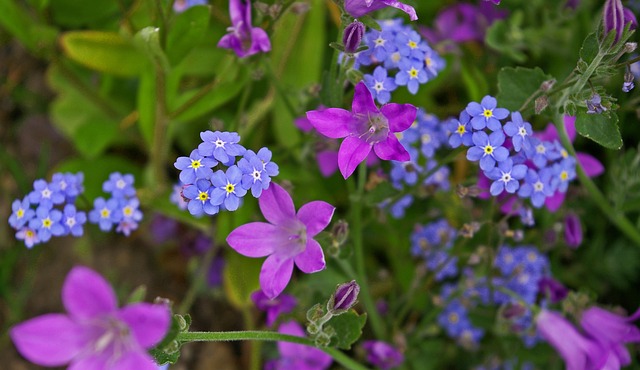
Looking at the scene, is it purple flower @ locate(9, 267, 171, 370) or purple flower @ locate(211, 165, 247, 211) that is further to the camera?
purple flower @ locate(211, 165, 247, 211)

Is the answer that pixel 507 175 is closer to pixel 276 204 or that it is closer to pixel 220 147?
pixel 276 204

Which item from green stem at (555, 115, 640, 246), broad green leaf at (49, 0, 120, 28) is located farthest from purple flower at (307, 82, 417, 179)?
broad green leaf at (49, 0, 120, 28)

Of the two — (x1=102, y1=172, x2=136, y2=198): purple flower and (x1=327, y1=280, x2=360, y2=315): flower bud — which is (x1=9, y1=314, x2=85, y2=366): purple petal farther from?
(x1=102, y1=172, x2=136, y2=198): purple flower

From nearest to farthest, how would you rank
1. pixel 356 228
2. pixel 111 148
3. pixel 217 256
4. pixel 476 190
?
pixel 476 190 < pixel 356 228 < pixel 217 256 < pixel 111 148

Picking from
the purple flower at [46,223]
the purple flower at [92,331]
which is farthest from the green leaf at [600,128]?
the purple flower at [46,223]

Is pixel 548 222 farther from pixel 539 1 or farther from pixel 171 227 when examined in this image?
pixel 171 227

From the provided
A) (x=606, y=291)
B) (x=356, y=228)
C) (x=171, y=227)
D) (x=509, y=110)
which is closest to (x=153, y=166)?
(x=171, y=227)

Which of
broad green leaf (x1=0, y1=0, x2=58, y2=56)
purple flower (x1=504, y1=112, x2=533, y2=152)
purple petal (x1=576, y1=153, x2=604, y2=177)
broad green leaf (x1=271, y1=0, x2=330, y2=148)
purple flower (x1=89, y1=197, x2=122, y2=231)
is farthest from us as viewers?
broad green leaf (x1=271, y1=0, x2=330, y2=148)

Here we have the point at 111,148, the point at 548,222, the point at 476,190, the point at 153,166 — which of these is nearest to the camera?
the point at 476,190
